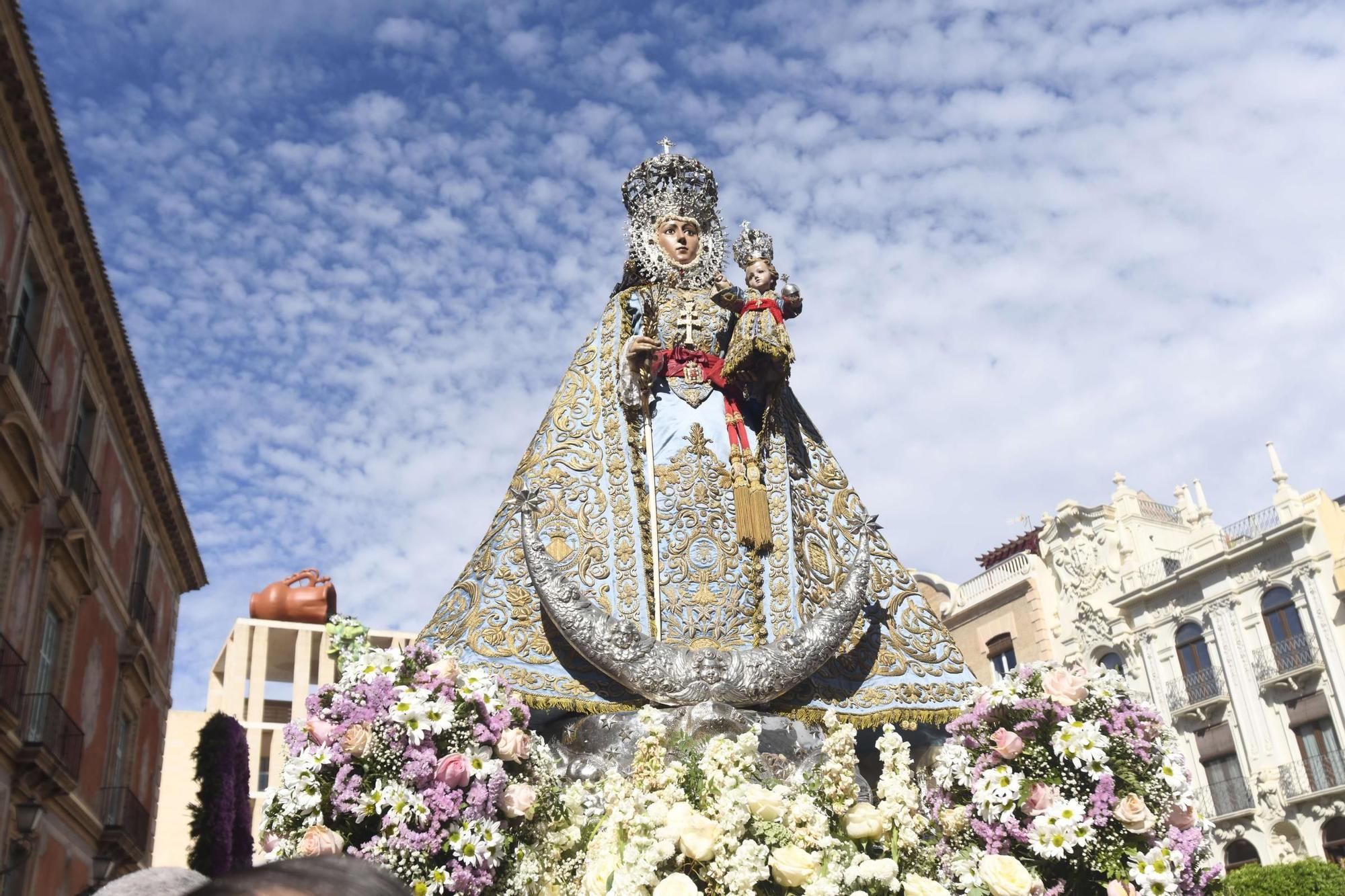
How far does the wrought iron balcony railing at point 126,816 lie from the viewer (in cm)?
1523

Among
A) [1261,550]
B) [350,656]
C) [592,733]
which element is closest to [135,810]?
[592,733]

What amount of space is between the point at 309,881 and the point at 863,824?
321 cm

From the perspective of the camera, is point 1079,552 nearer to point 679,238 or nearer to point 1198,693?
point 1198,693

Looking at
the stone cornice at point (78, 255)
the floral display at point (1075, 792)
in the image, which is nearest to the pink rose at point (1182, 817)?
the floral display at point (1075, 792)

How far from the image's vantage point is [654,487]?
30.5 ft

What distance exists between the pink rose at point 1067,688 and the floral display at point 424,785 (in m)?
2.44

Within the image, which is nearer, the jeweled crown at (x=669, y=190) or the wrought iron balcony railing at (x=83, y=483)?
the jeweled crown at (x=669, y=190)

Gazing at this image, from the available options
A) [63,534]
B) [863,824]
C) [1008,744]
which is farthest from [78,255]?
[863,824]

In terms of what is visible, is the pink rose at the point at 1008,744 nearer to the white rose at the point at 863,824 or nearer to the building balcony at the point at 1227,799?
the white rose at the point at 863,824

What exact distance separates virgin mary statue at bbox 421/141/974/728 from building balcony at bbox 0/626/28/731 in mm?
4603

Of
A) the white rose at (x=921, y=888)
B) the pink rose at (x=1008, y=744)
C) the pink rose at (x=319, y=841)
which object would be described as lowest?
the white rose at (x=921, y=888)

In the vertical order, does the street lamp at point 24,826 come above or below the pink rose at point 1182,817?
above

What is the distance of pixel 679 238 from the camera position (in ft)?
34.5

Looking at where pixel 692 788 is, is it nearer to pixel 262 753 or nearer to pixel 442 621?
pixel 442 621
